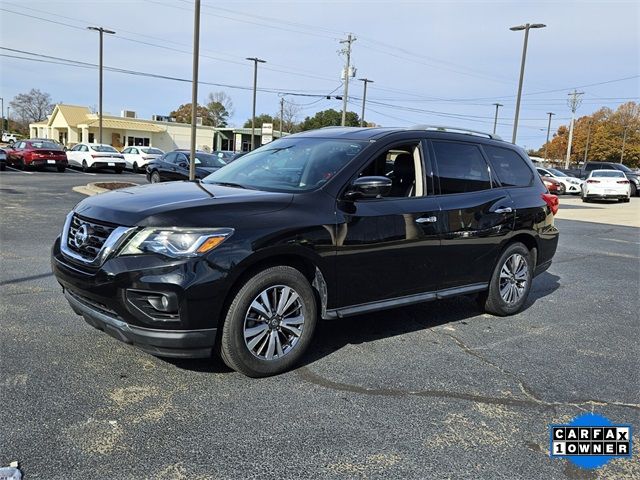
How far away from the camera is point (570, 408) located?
12.1 feet

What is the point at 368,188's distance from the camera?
4129 millimetres

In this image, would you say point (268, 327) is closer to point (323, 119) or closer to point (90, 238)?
point (90, 238)

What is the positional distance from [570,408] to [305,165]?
2687 millimetres

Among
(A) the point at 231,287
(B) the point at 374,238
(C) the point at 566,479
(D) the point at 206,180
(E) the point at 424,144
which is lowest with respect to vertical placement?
(C) the point at 566,479

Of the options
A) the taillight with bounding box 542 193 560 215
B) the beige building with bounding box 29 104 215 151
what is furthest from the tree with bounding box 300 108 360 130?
the taillight with bounding box 542 193 560 215

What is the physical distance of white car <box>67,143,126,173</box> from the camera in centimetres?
2955

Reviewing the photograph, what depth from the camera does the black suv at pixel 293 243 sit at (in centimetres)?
350

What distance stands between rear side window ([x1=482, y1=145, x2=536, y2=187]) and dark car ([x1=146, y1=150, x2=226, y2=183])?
42.7ft

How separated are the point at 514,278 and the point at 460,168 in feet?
4.63

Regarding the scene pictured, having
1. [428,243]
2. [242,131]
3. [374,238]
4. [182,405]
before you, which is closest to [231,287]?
[182,405]

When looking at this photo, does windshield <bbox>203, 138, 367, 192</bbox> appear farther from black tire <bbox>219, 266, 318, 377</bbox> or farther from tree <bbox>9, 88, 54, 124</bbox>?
tree <bbox>9, 88, 54, 124</bbox>

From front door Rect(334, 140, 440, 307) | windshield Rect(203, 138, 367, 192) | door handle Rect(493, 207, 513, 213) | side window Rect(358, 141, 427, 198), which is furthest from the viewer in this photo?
door handle Rect(493, 207, 513, 213)

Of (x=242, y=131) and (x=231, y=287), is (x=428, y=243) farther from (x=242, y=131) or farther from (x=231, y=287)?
(x=242, y=131)

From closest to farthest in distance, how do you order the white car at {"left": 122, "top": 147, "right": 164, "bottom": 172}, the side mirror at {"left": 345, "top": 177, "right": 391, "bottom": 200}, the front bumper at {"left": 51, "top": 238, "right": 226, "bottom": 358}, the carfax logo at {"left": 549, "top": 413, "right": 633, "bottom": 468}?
the carfax logo at {"left": 549, "top": 413, "right": 633, "bottom": 468}
the front bumper at {"left": 51, "top": 238, "right": 226, "bottom": 358}
the side mirror at {"left": 345, "top": 177, "right": 391, "bottom": 200}
the white car at {"left": 122, "top": 147, "right": 164, "bottom": 172}
